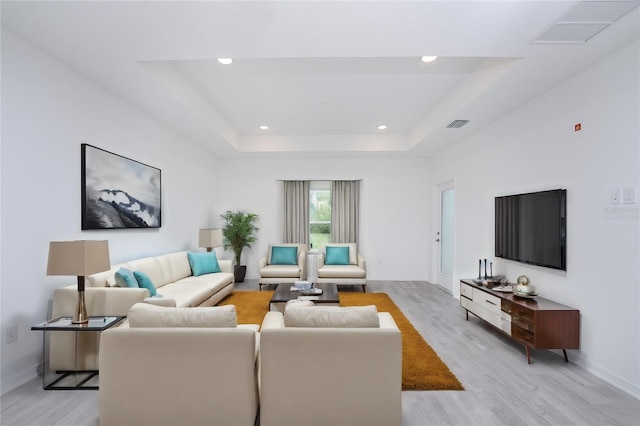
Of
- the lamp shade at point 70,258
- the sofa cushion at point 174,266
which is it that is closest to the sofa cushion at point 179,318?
the lamp shade at point 70,258

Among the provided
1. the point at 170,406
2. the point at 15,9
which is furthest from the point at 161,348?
the point at 15,9

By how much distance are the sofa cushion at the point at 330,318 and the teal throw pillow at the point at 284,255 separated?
431cm

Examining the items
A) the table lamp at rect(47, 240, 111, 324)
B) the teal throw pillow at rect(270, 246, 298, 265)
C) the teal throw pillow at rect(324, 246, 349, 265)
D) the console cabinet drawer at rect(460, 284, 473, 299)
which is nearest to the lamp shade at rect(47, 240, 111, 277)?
the table lamp at rect(47, 240, 111, 324)

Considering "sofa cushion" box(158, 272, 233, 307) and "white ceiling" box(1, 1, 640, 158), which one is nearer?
"white ceiling" box(1, 1, 640, 158)

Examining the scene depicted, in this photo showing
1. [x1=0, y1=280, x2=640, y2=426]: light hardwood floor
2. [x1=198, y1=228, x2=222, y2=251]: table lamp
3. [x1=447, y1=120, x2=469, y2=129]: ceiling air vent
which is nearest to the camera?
[x1=0, y1=280, x2=640, y2=426]: light hardwood floor

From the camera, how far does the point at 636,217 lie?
8.43ft

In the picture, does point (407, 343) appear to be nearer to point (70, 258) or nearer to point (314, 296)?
point (314, 296)

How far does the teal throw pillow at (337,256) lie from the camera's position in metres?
6.41

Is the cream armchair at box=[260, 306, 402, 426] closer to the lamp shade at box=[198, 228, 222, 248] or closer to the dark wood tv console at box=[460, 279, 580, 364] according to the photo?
the dark wood tv console at box=[460, 279, 580, 364]

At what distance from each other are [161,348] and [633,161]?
367cm

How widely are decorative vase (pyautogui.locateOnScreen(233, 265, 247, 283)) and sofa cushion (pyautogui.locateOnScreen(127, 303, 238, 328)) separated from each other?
470 centimetres

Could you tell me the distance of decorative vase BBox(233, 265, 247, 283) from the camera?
6.73 metres

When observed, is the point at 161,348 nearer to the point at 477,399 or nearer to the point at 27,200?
the point at 27,200

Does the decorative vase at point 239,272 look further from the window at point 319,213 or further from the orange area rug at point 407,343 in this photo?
the window at point 319,213
